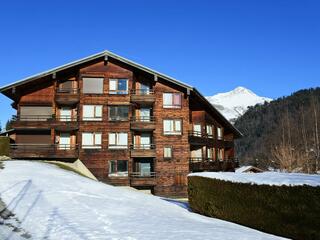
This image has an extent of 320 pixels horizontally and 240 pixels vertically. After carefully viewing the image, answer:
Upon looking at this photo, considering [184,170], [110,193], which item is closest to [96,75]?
[184,170]

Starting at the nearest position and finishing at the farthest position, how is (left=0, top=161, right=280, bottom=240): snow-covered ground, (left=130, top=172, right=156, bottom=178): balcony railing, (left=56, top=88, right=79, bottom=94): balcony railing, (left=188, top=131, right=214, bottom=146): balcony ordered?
(left=0, top=161, right=280, bottom=240): snow-covered ground → (left=130, top=172, right=156, bottom=178): balcony railing → (left=56, top=88, right=79, bottom=94): balcony railing → (left=188, top=131, right=214, bottom=146): balcony

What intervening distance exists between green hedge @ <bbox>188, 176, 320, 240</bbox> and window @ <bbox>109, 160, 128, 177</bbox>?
22.7m

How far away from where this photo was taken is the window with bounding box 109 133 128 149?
4259 centimetres

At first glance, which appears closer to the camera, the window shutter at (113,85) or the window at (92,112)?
the window at (92,112)

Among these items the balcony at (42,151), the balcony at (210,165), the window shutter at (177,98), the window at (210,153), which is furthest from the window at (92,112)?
the window at (210,153)

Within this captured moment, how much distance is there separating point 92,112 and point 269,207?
102 feet

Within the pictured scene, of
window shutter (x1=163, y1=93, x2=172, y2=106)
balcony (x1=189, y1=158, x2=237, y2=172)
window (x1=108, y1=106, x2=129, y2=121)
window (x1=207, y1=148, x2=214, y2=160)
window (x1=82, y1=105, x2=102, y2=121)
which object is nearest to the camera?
window (x1=82, y1=105, x2=102, y2=121)

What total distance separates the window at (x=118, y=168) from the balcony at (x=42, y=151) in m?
4.18

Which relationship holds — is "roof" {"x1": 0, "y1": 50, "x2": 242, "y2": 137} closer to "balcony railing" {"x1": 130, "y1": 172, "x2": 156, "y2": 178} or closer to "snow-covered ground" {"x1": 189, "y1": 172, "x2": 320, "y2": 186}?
"balcony railing" {"x1": 130, "y1": 172, "x2": 156, "y2": 178}

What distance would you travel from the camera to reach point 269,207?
14.7m

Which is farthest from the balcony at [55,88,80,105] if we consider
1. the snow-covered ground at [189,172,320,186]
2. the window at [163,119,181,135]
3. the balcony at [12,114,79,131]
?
the snow-covered ground at [189,172,320,186]

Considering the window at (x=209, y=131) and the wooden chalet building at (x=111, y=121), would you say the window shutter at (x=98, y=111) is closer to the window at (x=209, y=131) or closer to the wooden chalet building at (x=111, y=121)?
the wooden chalet building at (x=111, y=121)

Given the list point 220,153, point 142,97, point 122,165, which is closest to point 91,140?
point 122,165

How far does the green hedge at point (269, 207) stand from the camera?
12.8 meters
